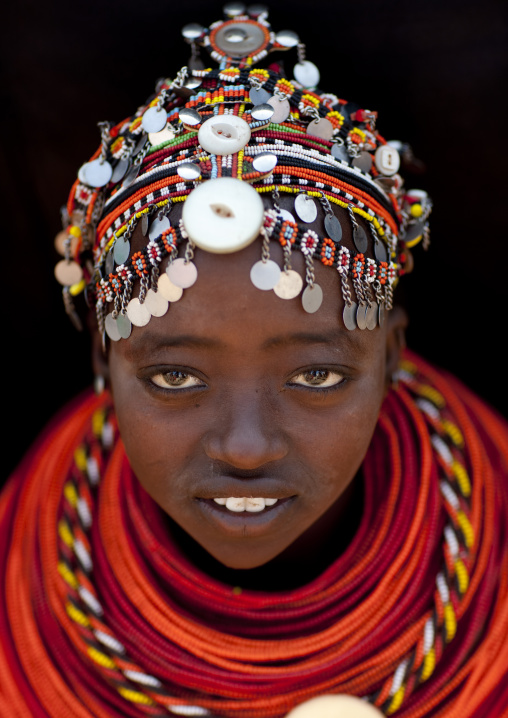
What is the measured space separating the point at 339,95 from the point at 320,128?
417mm

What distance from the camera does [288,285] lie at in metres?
1.14

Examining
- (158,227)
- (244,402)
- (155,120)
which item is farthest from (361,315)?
(155,120)

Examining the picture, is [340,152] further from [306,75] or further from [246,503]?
[246,503]

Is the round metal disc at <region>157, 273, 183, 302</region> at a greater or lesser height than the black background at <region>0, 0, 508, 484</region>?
lesser

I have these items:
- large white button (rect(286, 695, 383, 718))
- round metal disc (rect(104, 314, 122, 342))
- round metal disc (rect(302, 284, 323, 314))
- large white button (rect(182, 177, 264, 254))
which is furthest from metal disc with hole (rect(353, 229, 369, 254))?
large white button (rect(286, 695, 383, 718))

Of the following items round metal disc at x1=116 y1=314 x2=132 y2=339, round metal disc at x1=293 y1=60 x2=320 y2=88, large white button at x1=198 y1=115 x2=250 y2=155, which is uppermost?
round metal disc at x1=293 y1=60 x2=320 y2=88

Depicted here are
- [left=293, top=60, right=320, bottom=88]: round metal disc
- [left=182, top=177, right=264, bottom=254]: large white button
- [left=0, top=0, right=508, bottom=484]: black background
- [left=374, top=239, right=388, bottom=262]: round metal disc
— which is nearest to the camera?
[left=182, top=177, right=264, bottom=254]: large white button

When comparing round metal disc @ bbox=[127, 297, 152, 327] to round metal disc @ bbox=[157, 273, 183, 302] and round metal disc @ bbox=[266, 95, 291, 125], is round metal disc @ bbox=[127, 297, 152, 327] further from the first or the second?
round metal disc @ bbox=[266, 95, 291, 125]

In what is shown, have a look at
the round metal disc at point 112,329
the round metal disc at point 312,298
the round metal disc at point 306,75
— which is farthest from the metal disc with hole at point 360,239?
the round metal disc at point 112,329

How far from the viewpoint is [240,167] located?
3.76 feet

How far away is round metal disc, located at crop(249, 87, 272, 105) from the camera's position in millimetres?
1222

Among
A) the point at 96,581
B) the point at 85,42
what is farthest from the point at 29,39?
the point at 96,581

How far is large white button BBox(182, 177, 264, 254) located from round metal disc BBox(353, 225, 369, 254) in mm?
227

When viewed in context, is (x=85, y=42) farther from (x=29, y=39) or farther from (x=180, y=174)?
(x=180, y=174)
